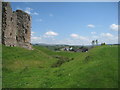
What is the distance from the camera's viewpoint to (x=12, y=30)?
195 feet

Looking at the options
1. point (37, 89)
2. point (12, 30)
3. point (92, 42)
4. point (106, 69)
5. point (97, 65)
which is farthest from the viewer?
point (92, 42)

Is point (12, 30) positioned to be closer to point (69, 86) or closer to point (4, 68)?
point (4, 68)

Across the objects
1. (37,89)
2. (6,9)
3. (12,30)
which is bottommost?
(37,89)

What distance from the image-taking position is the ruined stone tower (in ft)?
182

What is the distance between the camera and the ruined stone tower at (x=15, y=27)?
55334 millimetres

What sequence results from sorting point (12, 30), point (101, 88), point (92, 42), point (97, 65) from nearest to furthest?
point (101, 88), point (97, 65), point (12, 30), point (92, 42)

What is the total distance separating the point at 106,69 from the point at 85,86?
13.2 ft

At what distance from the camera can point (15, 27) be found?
204ft

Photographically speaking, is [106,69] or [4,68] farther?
[4,68]

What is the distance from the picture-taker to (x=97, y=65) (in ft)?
68.0

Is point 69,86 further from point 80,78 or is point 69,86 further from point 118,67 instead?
point 118,67

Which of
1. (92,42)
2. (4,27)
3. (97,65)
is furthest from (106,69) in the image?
(92,42)

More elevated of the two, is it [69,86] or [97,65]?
[97,65]

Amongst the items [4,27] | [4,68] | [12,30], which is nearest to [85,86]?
[4,68]
